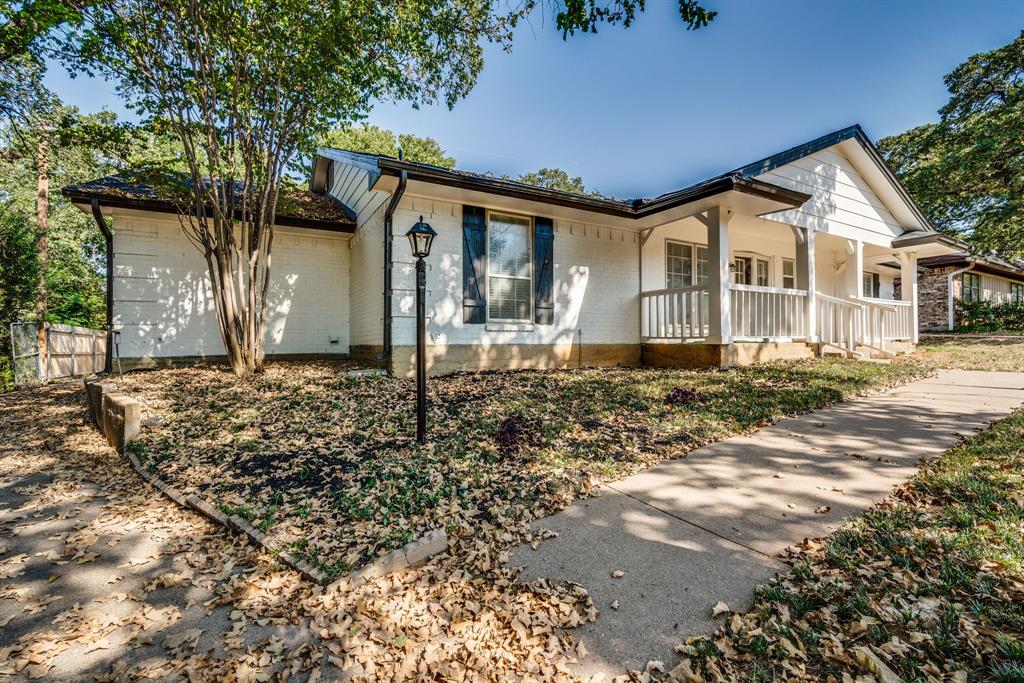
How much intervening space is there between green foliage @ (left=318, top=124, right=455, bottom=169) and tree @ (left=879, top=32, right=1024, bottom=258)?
19.6 m

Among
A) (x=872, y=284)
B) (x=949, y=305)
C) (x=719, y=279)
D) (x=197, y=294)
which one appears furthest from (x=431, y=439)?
(x=949, y=305)

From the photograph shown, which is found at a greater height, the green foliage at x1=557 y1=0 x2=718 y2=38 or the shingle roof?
the green foliage at x1=557 y1=0 x2=718 y2=38

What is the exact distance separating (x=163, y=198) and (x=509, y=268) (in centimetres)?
597

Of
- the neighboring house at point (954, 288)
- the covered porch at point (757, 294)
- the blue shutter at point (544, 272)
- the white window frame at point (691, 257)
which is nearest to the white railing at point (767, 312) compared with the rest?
the covered porch at point (757, 294)

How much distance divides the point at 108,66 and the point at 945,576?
404 inches

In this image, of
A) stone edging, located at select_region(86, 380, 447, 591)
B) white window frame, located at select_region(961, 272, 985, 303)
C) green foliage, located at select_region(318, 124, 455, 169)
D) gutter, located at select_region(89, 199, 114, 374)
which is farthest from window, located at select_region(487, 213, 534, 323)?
white window frame, located at select_region(961, 272, 985, 303)

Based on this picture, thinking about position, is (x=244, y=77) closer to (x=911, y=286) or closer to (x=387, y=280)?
(x=387, y=280)

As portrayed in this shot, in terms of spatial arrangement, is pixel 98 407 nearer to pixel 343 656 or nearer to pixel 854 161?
pixel 343 656

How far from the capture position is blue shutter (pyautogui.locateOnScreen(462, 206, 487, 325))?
7695 mm

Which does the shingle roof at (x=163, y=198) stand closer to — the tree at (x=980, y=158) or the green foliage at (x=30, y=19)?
the green foliage at (x=30, y=19)

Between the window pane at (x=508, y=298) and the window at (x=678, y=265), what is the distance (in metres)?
3.74

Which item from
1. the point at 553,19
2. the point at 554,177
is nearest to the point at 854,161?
the point at 553,19

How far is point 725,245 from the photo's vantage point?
7922mm

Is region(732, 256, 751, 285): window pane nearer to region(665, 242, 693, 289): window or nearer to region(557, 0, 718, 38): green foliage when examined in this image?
region(665, 242, 693, 289): window
